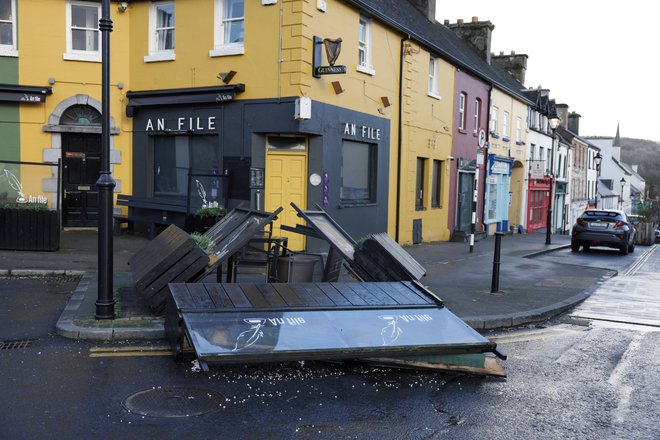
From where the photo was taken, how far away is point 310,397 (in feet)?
16.8

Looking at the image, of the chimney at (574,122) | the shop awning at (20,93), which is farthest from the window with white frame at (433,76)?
the chimney at (574,122)

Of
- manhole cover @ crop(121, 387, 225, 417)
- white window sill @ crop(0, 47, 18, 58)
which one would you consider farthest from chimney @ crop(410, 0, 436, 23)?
manhole cover @ crop(121, 387, 225, 417)

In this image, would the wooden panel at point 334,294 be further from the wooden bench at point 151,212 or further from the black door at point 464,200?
the black door at point 464,200

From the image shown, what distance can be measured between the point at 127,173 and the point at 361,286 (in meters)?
10.8

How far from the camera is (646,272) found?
15.9 metres

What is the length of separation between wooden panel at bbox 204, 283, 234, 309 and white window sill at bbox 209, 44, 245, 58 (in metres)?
8.69

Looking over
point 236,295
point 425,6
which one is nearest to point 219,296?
point 236,295

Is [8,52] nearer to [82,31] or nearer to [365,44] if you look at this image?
[82,31]

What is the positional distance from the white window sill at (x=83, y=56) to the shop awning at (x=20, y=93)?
3.30 feet

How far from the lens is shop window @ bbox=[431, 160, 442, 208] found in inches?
853

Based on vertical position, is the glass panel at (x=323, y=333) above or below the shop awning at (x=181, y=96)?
below

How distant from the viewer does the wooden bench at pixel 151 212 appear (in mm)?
14742

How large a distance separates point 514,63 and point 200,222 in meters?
30.8

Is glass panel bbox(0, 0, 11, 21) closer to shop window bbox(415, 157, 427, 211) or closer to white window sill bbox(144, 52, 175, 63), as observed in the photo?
white window sill bbox(144, 52, 175, 63)
